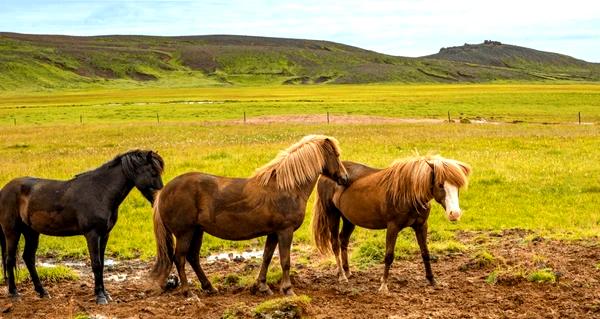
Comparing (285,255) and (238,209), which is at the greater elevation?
(238,209)

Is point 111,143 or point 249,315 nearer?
point 249,315

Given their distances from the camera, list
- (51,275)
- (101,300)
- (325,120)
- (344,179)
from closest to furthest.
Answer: (101,300) → (344,179) → (51,275) → (325,120)

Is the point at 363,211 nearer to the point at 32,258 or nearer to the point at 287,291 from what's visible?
the point at 287,291

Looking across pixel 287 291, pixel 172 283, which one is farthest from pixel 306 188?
pixel 172 283

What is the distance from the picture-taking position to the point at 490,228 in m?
13.6

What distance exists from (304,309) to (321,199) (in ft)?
10.4

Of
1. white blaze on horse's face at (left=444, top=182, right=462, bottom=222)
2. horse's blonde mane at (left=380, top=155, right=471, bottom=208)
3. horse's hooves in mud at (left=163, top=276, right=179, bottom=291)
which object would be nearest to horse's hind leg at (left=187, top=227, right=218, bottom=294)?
horse's hooves in mud at (left=163, top=276, right=179, bottom=291)

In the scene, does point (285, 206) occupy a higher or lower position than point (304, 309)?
higher

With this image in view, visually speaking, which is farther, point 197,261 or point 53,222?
point 197,261

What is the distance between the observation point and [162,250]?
9.21 metres

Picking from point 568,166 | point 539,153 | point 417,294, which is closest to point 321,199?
point 417,294

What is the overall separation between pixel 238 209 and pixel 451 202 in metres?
→ 3.10

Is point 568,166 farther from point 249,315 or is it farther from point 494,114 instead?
point 494,114

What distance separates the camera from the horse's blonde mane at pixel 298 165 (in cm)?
904
